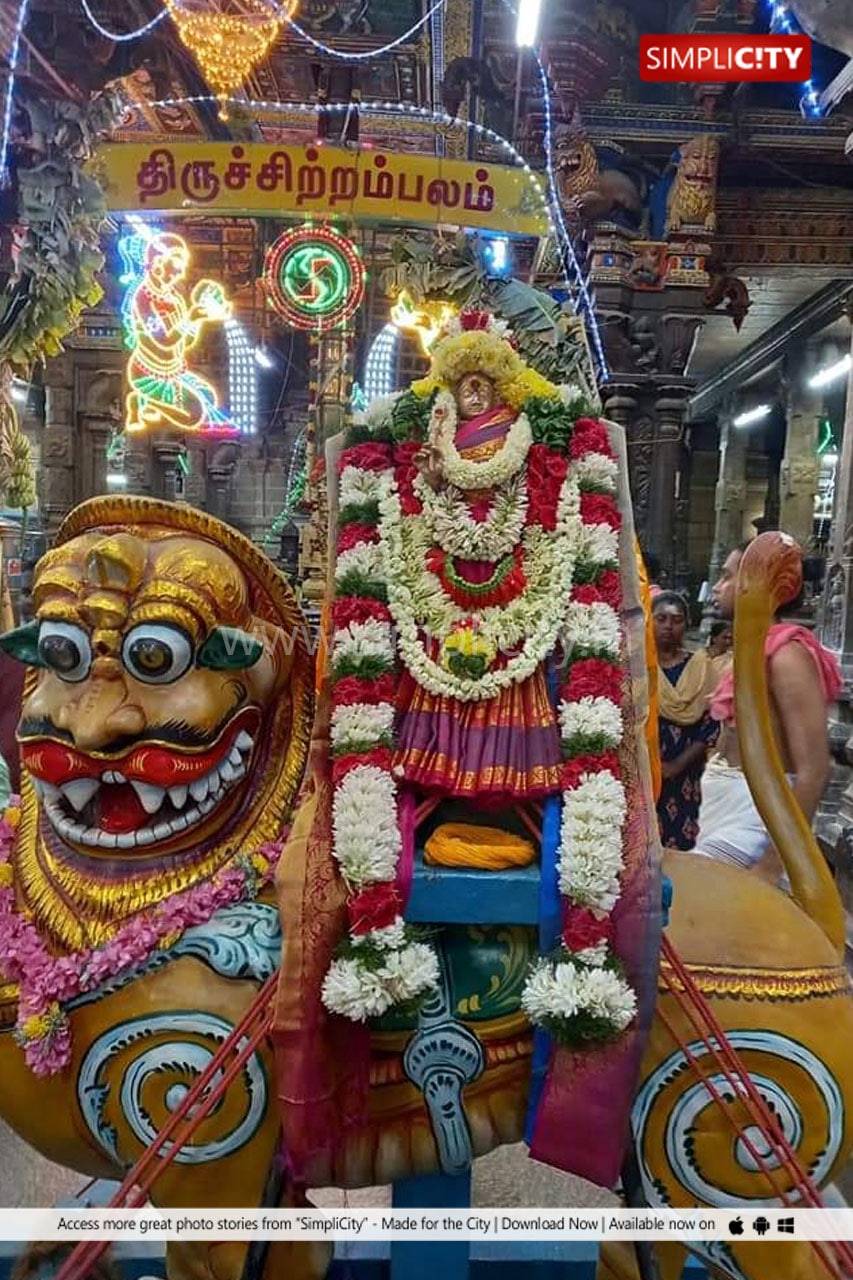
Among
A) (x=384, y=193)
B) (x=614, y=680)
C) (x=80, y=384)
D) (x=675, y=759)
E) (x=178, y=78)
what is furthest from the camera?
(x=80, y=384)

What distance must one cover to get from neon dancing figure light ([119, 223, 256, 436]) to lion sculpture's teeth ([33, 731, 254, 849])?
5.83 metres

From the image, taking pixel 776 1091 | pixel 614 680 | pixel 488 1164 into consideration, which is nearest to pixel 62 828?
pixel 614 680

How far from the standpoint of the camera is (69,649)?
1418mm

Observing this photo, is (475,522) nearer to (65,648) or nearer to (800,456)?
(65,648)

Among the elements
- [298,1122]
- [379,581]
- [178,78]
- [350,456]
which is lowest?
[298,1122]

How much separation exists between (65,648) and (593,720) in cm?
85

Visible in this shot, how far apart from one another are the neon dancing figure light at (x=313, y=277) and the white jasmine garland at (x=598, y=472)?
5294 millimetres

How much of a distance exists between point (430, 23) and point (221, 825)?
680cm

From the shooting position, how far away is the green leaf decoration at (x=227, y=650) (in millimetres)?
1443

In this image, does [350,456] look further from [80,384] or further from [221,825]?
[80,384]

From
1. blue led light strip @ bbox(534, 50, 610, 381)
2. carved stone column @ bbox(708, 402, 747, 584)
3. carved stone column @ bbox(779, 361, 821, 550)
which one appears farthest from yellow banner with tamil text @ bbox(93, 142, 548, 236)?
carved stone column @ bbox(708, 402, 747, 584)

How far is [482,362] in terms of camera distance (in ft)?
5.06

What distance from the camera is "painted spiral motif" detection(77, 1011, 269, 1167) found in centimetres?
143

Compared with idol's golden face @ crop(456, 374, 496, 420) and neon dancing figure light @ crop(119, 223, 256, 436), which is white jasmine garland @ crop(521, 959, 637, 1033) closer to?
idol's golden face @ crop(456, 374, 496, 420)
